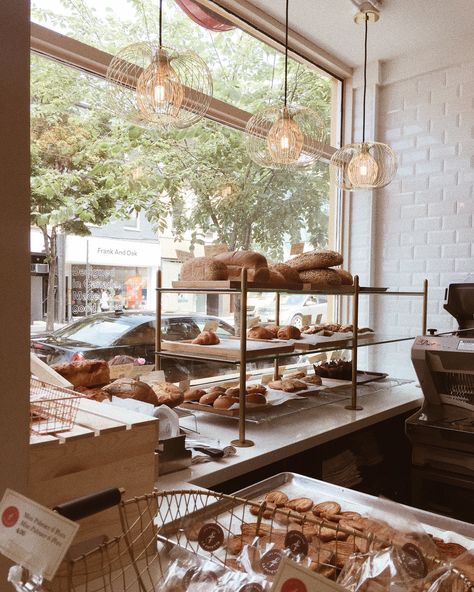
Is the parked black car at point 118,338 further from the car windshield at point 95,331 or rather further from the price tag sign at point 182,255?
the price tag sign at point 182,255

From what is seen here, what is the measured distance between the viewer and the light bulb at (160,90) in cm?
201

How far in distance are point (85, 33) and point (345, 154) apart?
182cm

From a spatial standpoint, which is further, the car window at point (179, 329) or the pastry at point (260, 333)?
the car window at point (179, 329)

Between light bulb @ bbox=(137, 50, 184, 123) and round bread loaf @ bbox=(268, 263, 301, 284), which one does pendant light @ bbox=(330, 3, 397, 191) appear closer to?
round bread loaf @ bbox=(268, 263, 301, 284)

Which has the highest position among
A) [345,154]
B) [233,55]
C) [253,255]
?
[233,55]

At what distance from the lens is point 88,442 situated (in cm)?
112

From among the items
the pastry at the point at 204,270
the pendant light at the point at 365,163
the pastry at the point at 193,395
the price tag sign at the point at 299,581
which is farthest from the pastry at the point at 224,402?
the price tag sign at the point at 299,581

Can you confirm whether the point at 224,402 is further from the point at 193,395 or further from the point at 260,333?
the point at 260,333

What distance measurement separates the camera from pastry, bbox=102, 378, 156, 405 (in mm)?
1909

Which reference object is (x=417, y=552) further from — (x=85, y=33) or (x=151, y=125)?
(x=85, y=33)

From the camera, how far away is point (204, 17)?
332 centimetres

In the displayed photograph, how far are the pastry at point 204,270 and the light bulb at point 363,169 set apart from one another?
1.29m

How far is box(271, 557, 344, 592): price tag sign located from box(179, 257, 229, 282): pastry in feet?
5.99

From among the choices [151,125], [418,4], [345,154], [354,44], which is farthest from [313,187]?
[151,125]
